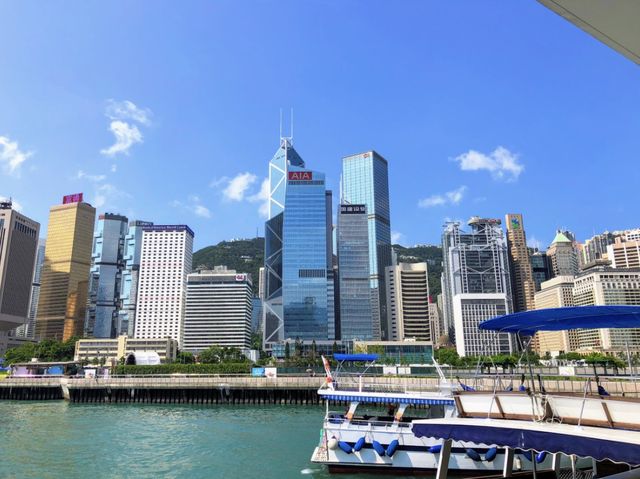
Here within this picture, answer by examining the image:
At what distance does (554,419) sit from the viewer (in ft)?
27.0

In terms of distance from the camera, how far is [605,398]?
7.69m

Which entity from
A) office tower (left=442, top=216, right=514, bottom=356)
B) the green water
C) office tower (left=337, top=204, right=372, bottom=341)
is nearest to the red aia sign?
office tower (left=337, top=204, right=372, bottom=341)

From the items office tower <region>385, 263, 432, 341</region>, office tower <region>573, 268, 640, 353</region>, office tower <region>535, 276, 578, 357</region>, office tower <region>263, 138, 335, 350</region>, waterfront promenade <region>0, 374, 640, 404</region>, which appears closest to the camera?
waterfront promenade <region>0, 374, 640, 404</region>

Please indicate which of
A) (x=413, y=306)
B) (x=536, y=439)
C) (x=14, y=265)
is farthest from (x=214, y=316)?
(x=536, y=439)

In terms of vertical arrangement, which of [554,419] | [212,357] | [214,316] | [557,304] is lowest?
[554,419]

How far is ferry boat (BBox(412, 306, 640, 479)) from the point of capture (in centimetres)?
707

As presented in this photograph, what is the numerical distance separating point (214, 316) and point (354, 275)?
61.2 m

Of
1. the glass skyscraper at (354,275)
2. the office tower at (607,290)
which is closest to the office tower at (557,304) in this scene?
the office tower at (607,290)

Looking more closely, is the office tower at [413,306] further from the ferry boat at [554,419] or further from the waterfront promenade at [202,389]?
the ferry boat at [554,419]

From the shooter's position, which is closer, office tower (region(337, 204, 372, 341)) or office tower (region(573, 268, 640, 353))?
office tower (region(573, 268, 640, 353))

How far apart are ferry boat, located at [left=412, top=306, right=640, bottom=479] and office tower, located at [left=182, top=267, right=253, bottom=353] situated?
191 metres

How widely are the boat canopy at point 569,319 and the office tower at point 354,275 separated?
16074 centimetres

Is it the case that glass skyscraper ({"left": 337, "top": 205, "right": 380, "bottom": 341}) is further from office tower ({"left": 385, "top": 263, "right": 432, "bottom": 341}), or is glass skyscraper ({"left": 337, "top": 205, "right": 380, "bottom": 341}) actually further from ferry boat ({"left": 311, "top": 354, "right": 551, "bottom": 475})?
ferry boat ({"left": 311, "top": 354, "right": 551, "bottom": 475})

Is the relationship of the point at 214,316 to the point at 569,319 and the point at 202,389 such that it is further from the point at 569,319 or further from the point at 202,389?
the point at 569,319
